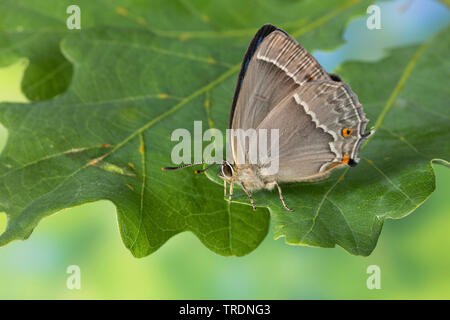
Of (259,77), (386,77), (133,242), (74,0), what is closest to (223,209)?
(133,242)

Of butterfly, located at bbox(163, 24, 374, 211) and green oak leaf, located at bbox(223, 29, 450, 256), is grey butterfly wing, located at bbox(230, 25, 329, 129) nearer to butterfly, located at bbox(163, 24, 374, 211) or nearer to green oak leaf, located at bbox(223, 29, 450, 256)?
butterfly, located at bbox(163, 24, 374, 211)

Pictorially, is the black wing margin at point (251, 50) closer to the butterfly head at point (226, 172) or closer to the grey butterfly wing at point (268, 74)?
the grey butterfly wing at point (268, 74)

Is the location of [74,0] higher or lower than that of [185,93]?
higher

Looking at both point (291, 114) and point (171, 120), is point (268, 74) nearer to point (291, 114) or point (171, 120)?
point (291, 114)

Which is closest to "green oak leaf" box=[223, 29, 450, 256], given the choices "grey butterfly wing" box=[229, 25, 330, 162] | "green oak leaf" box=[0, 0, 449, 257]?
"green oak leaf" box=[0, 0, 449, 257]

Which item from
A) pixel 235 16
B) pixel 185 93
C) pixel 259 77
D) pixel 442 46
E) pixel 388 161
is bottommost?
pixel 388 161

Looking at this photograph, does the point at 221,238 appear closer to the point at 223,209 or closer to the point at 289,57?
the point at 223,209

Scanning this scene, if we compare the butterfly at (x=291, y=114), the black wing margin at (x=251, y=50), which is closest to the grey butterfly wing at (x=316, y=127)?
the butterfly at (x=291, y=114)

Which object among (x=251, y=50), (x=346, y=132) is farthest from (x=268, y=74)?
(x=346, y=132)
